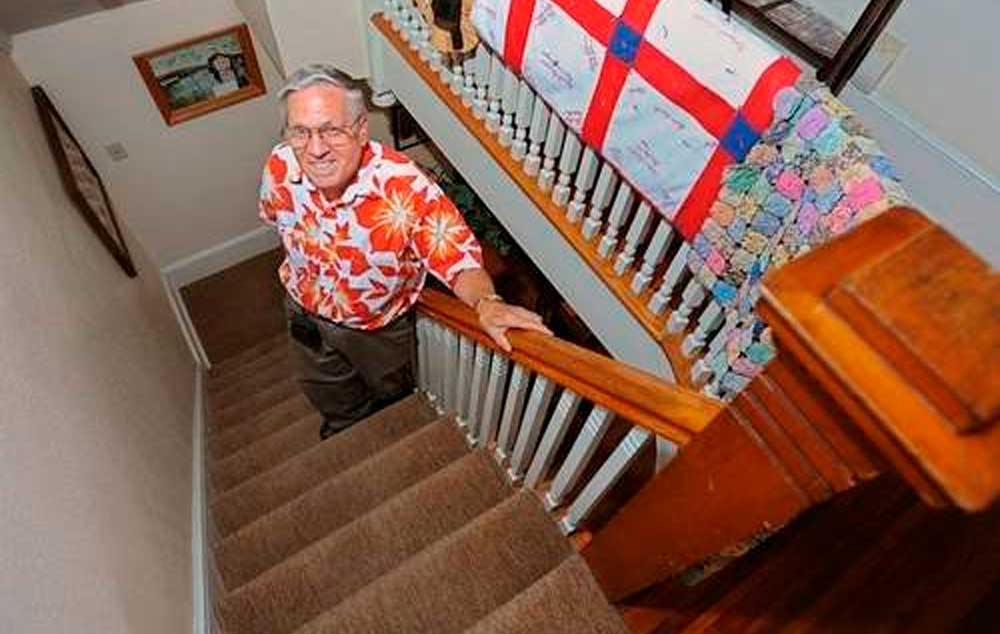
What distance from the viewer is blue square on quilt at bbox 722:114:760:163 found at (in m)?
1.45

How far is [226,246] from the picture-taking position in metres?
4.74

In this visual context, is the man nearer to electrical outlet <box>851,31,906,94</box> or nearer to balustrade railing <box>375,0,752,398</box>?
balustrade railing <box>375,0,752,398</box>

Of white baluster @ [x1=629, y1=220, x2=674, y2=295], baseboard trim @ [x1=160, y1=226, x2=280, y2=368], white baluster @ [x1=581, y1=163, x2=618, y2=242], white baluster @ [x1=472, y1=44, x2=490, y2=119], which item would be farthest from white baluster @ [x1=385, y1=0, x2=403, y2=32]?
baseboard trim @ [x1=160, y1=226, x2=280, y2=368]

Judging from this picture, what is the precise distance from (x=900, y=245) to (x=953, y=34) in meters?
2.06

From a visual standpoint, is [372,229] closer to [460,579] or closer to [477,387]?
[477,387]

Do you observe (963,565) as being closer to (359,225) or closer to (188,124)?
(359,225)

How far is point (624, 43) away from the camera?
166cm

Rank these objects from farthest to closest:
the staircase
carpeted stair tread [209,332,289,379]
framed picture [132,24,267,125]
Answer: carpeted stair tread [209,332,289,379]
framed picture [132,24,267,125]
the staircase

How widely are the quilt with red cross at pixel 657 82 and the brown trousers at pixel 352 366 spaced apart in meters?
0.84

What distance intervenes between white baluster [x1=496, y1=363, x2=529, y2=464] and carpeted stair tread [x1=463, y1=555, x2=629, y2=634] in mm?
421

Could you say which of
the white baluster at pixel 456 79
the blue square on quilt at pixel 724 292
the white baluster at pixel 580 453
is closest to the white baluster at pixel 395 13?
the white baluster at pixel 456 79

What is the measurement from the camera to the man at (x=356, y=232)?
5.38ft

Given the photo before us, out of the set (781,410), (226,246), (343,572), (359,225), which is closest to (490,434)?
(343,572)

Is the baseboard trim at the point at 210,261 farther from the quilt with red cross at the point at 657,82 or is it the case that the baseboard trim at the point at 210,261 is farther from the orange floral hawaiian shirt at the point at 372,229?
the quilt with red cross at the point at 657,82
